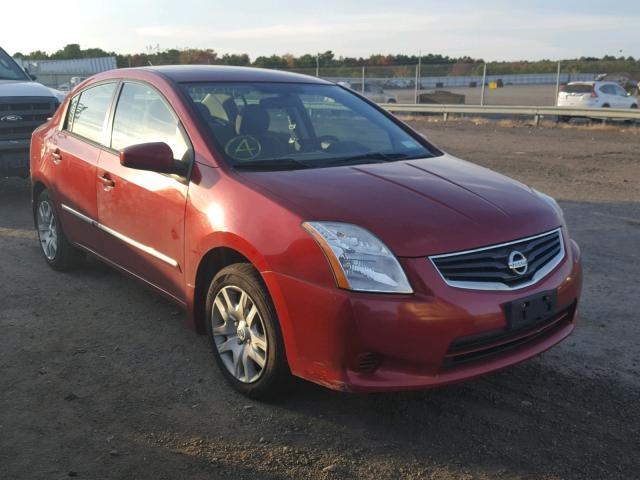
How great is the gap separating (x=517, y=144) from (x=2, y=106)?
11.5 meters

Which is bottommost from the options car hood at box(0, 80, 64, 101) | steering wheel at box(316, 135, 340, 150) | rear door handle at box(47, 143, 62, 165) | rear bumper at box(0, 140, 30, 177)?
rear bumper at box(0, 140, 30, 177)

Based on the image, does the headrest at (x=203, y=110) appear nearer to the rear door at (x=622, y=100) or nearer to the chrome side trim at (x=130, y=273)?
the chrome side trim at (x=130, y=273)

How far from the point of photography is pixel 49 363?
3.99m

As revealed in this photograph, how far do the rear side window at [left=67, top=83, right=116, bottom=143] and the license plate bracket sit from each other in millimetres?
3207

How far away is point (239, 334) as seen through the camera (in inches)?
138

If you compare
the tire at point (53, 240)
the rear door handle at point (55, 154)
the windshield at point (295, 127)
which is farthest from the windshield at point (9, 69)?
the windshield at point (295, 127)

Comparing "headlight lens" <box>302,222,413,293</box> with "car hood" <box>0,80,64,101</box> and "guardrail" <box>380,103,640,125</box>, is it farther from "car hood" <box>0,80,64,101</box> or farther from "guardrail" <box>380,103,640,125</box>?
"guardrail" <box>380,103,640,125</box>

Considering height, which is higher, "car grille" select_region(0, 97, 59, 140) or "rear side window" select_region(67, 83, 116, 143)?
"rear side window" select_region(67, 83, 116, 143)

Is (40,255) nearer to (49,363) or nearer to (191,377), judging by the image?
(49,363)

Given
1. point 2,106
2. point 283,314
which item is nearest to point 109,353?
point 283,314

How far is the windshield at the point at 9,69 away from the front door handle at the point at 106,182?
237 inches

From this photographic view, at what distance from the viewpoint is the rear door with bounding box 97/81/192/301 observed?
3893 mm

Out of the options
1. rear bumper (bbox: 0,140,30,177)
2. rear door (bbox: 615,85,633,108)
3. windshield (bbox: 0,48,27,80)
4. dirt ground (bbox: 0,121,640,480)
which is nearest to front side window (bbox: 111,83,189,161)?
dirt ground (bbox: 0,121,640,480)

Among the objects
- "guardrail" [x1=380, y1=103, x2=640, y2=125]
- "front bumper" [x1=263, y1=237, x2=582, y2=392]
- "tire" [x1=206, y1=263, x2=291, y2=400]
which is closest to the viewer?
"front bumper" [x1=263, y1=237, x2=582, y2=392]
